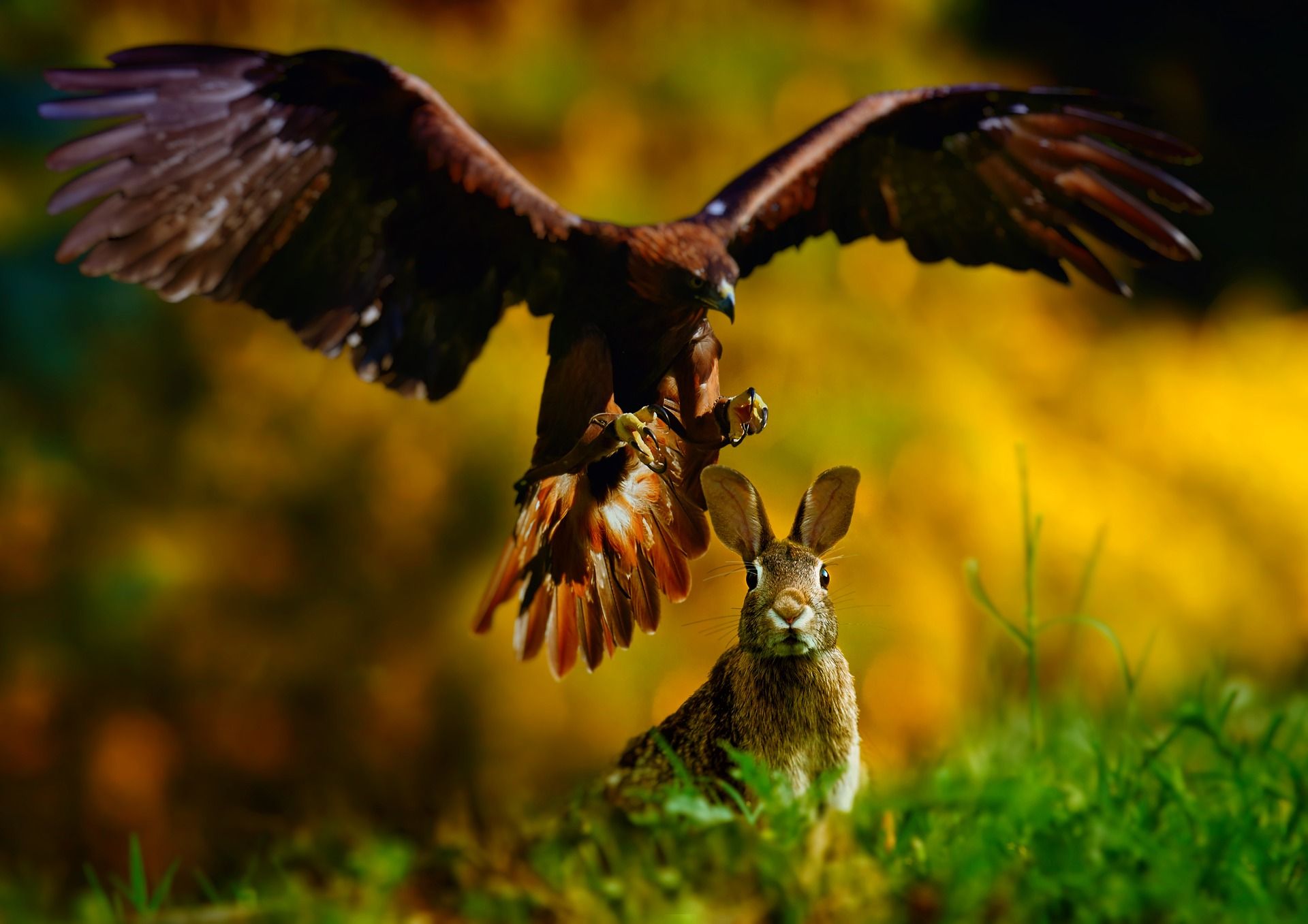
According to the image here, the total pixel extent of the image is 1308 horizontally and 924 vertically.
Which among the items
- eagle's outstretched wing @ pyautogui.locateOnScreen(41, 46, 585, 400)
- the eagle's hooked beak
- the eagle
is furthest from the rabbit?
eagle's outstretched wing @ pyautogui.locateOnScreen(41, 46, 585, 400)

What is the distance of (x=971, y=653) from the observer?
375 centimetres

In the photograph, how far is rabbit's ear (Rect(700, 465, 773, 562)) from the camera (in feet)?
5.43

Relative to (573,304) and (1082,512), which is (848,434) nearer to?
(1082,512)

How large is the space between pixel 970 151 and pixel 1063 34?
284cm

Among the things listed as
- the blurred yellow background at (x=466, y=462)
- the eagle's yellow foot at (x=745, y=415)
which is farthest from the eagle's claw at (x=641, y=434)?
the blurred yellow background at (x=466, y=462)

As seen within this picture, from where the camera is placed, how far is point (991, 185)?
220 centimetres

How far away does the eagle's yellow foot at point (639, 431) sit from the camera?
5.09 ft

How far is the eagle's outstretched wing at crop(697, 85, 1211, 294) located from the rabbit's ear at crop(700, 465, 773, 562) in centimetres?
53

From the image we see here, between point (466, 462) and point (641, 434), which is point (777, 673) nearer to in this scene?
point (641, 434)

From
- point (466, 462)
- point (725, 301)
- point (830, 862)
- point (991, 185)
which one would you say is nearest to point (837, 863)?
point (830, 862)

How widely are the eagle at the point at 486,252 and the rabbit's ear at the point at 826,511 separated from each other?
16cm

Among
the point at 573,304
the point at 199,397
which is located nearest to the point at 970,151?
the point at 573,304

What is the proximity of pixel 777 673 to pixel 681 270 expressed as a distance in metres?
0.66

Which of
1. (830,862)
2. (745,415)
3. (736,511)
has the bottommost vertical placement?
(830,862)
